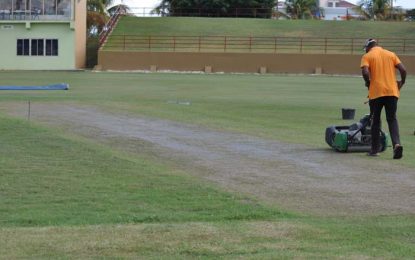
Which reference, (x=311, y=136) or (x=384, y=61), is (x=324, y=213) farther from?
(x=311, y=136)

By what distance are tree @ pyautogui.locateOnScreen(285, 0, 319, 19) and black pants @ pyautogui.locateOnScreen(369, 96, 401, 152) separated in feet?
327

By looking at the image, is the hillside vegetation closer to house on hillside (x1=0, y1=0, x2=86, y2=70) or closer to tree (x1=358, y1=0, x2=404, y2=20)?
house on hillside (x1=0, y1=0, x2=86, y2=70)

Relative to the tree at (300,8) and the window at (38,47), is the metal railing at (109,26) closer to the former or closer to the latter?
the window at (38,47)

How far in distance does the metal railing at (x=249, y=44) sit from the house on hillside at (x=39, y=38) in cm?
419

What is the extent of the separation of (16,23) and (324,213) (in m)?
68.0

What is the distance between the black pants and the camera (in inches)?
529

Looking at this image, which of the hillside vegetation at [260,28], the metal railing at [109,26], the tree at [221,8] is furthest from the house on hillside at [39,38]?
the tree at [221,8]

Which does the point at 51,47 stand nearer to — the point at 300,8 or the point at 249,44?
the point at 249,44

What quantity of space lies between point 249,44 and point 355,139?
65048 millimetres

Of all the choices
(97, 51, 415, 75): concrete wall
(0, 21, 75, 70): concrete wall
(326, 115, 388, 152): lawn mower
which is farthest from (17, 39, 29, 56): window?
(326, 115, 388, 152): lawn mower

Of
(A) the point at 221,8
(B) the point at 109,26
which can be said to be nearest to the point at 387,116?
(B) the point at 109,26

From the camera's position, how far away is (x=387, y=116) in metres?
13.6

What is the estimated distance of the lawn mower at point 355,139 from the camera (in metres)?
14.0

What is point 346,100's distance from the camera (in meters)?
33.1
